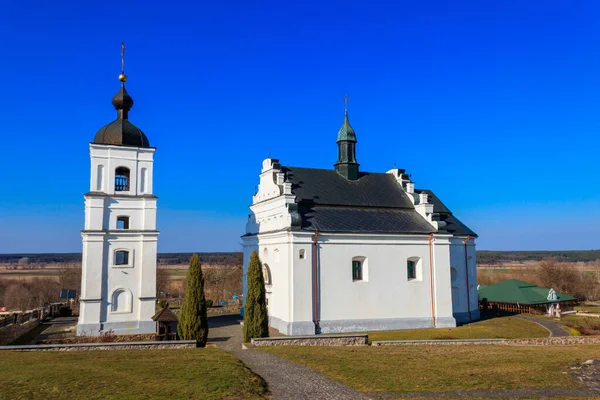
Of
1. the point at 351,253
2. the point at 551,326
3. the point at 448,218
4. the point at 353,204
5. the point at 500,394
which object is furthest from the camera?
the point at 448,218

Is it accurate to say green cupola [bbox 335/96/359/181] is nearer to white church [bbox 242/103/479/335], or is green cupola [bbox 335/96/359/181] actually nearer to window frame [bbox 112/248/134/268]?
white church [bbox 242/103/479/335]

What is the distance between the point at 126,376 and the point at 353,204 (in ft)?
62.7

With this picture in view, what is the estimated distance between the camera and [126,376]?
13.4 meters

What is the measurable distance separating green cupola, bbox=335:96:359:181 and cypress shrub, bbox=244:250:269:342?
12337 mm

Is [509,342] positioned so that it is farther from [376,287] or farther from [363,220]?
[363,220]

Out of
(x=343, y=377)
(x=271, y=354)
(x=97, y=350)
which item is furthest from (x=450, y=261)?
(x=97, y=350)

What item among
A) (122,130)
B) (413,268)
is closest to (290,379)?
(413,268)

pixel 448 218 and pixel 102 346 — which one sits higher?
pixel 448 218

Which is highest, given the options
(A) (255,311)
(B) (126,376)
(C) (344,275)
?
(C) (344,275)

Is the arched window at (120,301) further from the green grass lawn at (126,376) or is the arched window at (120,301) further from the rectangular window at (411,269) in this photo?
the rectangular window at (411,269)

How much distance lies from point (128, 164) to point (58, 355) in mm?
11911

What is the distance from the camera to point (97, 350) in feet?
60.8

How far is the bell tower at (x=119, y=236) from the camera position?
2511cm

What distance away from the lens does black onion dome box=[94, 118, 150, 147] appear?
26.2m
